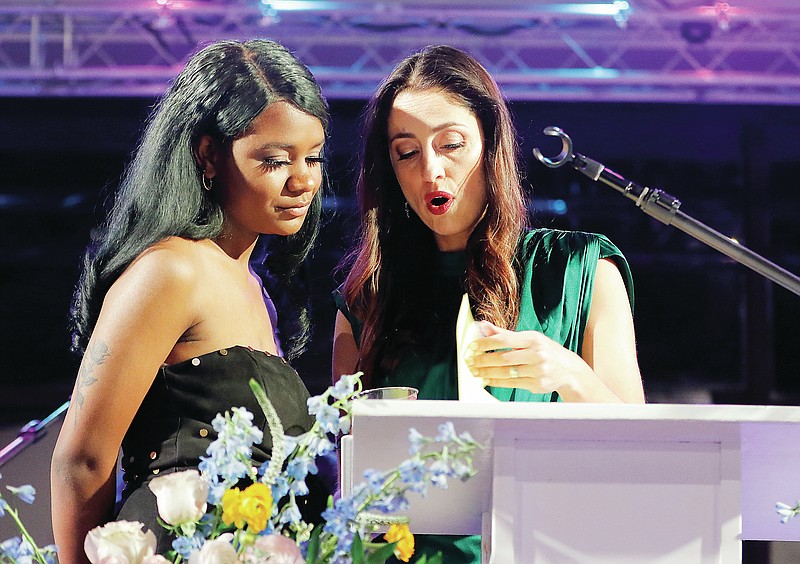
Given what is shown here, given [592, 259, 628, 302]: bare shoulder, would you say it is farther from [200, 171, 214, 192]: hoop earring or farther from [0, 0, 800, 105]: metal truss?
[0, 0, 800, 105]: metal truss

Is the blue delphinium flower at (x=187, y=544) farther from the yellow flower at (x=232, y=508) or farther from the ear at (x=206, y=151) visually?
the ear at (x=206, y=151)

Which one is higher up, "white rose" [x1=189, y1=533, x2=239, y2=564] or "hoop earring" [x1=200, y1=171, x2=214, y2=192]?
"hoop earring" [x1=200, y1=171, x2=214, y2=192]

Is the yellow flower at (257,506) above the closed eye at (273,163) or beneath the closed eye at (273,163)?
beneath

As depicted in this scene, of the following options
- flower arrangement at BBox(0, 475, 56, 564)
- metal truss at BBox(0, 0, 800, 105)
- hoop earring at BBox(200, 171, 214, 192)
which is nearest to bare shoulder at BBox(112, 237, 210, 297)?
hoop earring at BBox(200, 171, 214, 192)

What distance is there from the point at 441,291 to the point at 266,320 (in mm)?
417

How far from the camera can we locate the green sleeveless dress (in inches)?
76.2

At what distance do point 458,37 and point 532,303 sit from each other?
7.89 ft

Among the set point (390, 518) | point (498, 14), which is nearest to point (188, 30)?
point (498, 14)

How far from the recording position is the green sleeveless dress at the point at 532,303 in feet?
6.35

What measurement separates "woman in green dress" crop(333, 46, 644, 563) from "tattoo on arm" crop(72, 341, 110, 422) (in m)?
0.61

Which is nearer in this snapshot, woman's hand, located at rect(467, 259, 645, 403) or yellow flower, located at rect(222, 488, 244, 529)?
yellow flower, located at rect(222, 488, 244, 529)

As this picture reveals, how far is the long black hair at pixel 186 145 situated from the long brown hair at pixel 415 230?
0.27 meters

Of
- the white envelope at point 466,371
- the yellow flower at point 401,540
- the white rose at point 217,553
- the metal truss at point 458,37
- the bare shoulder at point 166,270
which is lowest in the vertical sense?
the white rose at point 217,553

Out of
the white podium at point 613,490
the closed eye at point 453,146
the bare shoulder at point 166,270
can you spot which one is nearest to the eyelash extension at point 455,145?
the closed eye at point 453,146
